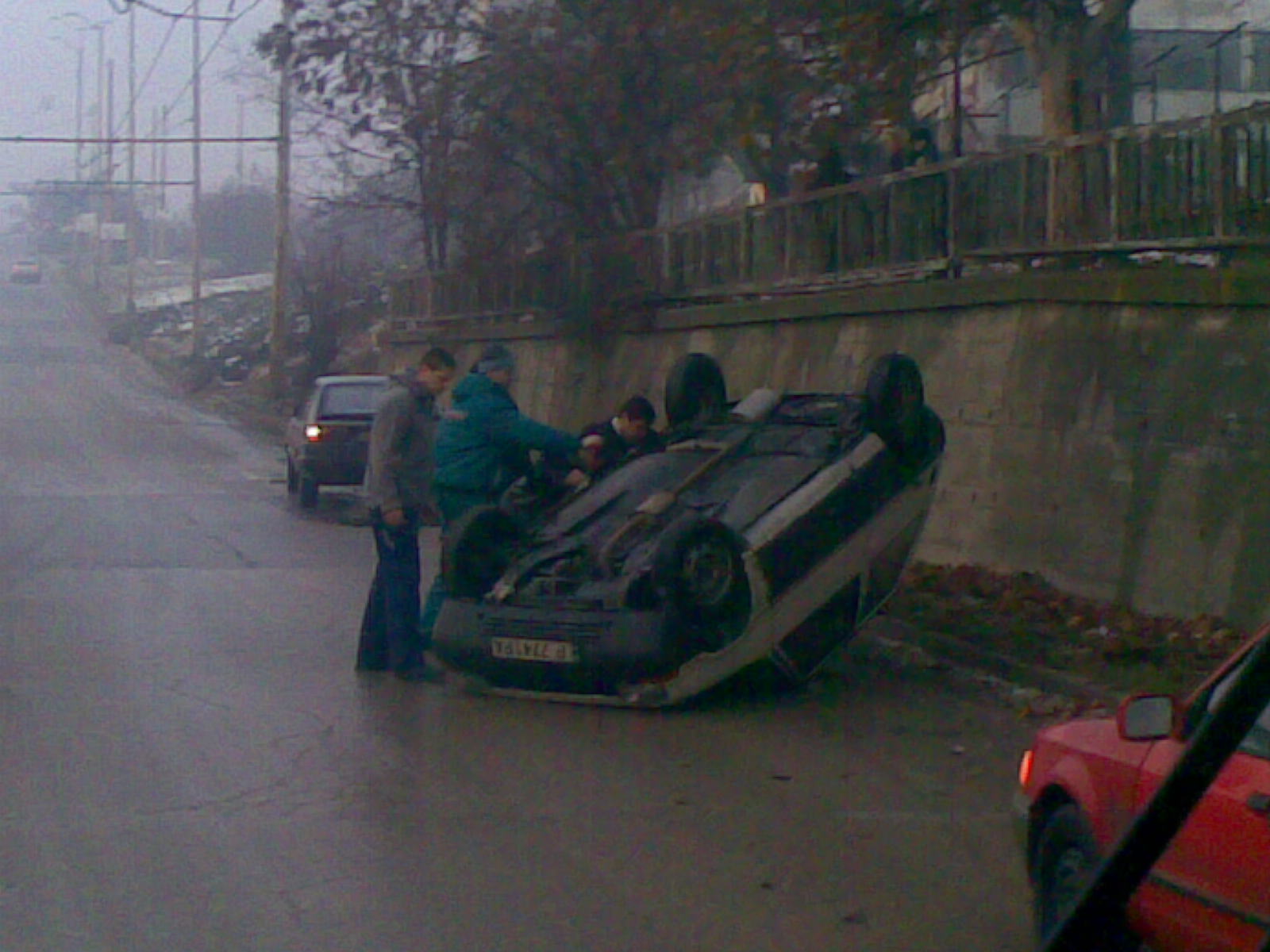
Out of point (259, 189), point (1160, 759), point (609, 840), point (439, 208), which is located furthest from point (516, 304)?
point (259, 189)

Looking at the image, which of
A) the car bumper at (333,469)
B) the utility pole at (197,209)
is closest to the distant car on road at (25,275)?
the utility pole at (197,209)

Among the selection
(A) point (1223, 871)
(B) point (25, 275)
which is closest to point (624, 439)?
(A) point (1223, 871)

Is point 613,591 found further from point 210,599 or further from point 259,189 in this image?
point 259,189

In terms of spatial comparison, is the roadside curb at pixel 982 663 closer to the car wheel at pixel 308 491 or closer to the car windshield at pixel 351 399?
the car wheel at pixel 308 491

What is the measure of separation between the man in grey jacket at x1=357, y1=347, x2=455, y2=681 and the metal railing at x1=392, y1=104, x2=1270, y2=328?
211 inches

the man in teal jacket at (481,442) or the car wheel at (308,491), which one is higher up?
the man in teal jacket at (481,442)

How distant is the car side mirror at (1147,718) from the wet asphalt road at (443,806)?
1.40m

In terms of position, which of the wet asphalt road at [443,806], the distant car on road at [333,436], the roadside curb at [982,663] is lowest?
the wet asphalt road at [443,806]

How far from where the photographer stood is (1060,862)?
201 inches

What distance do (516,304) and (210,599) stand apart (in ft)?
51.3

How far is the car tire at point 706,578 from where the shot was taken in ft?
29.4

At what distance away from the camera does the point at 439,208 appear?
2720 cm

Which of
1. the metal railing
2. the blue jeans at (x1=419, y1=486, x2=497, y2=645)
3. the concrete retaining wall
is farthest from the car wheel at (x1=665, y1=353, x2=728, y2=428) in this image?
the metal railing

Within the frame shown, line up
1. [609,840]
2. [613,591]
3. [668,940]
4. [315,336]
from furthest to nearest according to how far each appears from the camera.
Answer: [315,336] < [613,591] < [609,840] < [668,940]
